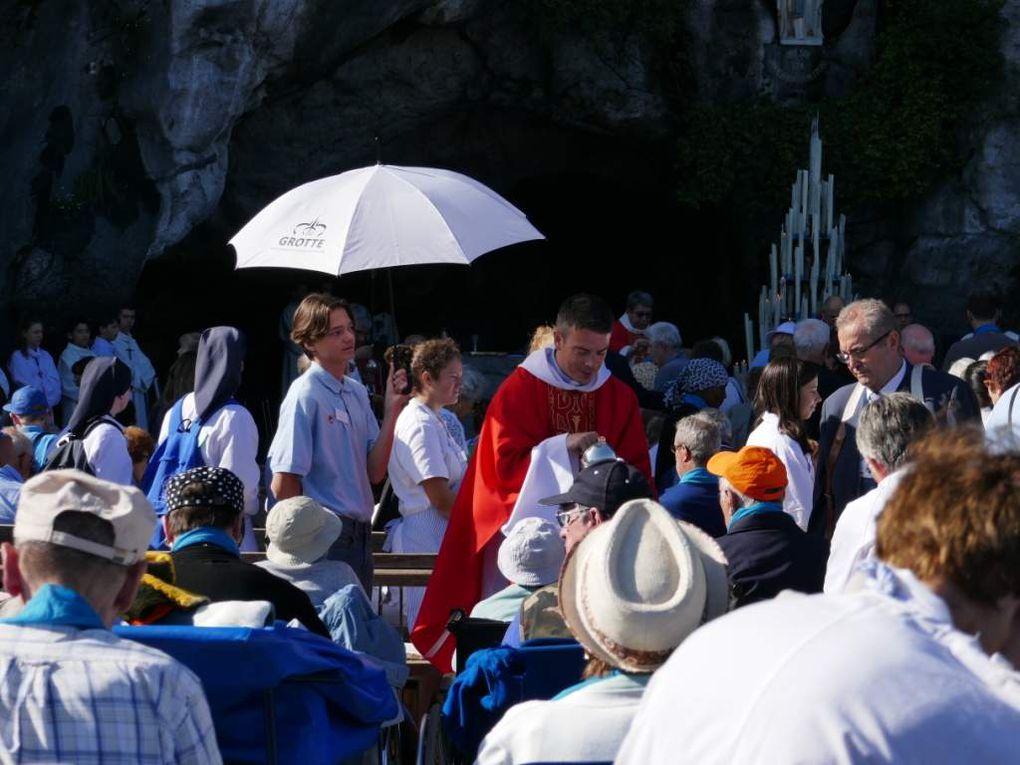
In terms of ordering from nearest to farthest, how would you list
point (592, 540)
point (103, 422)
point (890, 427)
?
1. point (592, 540)
2. point (890, 427)
3. point (103, 422)

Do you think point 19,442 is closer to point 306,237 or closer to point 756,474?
point 306,237

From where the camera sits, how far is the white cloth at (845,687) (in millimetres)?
1676

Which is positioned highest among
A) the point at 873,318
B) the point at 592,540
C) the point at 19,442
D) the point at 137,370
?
the point at 873,318

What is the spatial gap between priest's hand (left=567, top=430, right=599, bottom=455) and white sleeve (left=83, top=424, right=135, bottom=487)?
183cm

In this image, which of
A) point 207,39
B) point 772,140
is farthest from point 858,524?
point 772,140

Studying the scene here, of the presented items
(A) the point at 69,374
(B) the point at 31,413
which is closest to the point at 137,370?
(A) the point at 69,374

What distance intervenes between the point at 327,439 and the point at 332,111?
424 inches

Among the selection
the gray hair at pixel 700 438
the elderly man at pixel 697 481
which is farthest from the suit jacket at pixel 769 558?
the gray hair at pixel 700 438

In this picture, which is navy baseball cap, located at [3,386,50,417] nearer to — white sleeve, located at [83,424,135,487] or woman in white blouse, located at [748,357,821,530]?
Answer: white sleeve, located at [83,424,135,487]

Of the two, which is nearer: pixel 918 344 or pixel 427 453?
pixel 427 453

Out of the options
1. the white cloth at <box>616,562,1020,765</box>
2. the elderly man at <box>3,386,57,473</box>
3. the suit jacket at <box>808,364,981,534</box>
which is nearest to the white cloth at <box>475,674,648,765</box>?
the white cloth at <box>616,562,1020,765</box>

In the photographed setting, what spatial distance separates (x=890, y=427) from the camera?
4445 millimetres

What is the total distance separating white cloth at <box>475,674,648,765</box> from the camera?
2.71 m

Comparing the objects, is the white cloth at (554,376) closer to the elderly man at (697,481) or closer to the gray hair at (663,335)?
the elderly man at (697,481)
